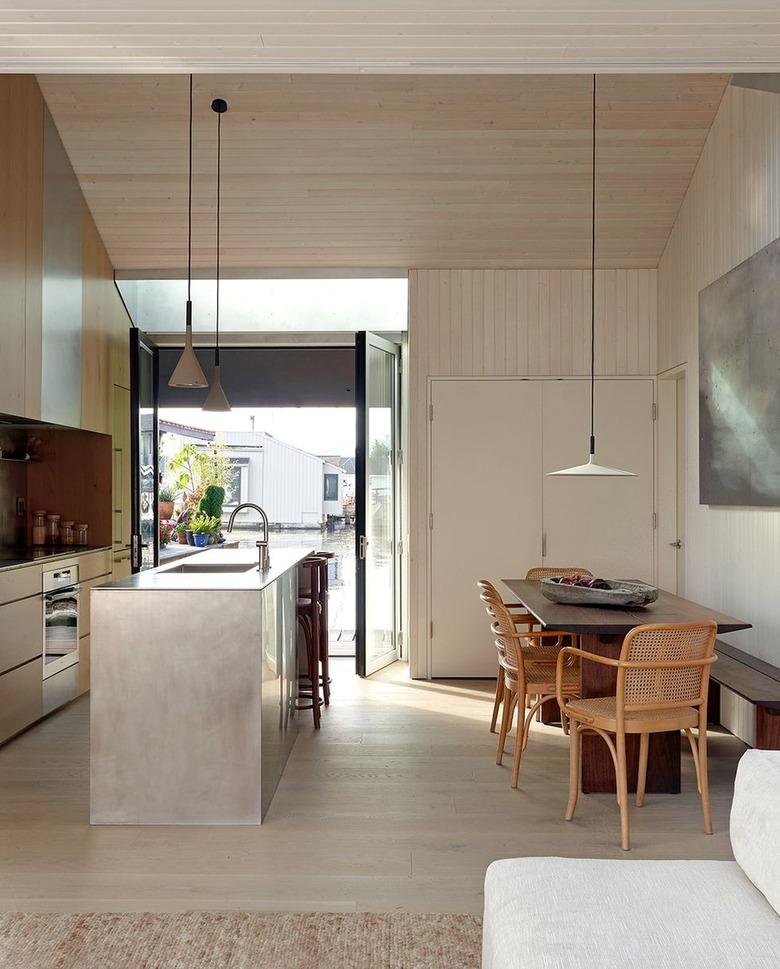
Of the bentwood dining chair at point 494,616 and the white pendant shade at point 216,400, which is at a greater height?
the white pendant shade at point 216,400

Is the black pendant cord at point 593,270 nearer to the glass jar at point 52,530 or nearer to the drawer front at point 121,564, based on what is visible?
the drawer front at point 121,564

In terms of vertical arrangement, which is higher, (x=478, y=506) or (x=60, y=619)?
(x=478, y=506)

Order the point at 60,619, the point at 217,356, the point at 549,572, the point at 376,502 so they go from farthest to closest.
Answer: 1. the point at 376,502
2. the point at 549,572
3. the point at 60,619
4. the point at 217,356

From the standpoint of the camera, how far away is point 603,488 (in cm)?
613

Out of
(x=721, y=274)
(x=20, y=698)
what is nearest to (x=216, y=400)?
(x=20, y=698)

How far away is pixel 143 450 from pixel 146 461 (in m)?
0.10

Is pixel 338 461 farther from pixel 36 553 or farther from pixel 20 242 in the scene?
pixel 20 242

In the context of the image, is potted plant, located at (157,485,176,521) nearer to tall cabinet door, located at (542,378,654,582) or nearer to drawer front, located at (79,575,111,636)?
drawer front, located at (79,575,111,636)

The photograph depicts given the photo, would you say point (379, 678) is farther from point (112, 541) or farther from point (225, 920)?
point (225, 920)

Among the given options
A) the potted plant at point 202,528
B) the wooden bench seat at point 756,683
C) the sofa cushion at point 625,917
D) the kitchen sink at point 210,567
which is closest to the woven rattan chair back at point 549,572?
the wooden bench seat at point 756,683

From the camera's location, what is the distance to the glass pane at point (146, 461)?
20.1ft

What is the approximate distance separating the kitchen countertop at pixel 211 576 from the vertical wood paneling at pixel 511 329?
1.38 m

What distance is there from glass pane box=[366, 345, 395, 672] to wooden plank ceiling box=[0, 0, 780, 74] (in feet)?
11.9

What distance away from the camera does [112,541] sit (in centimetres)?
589
